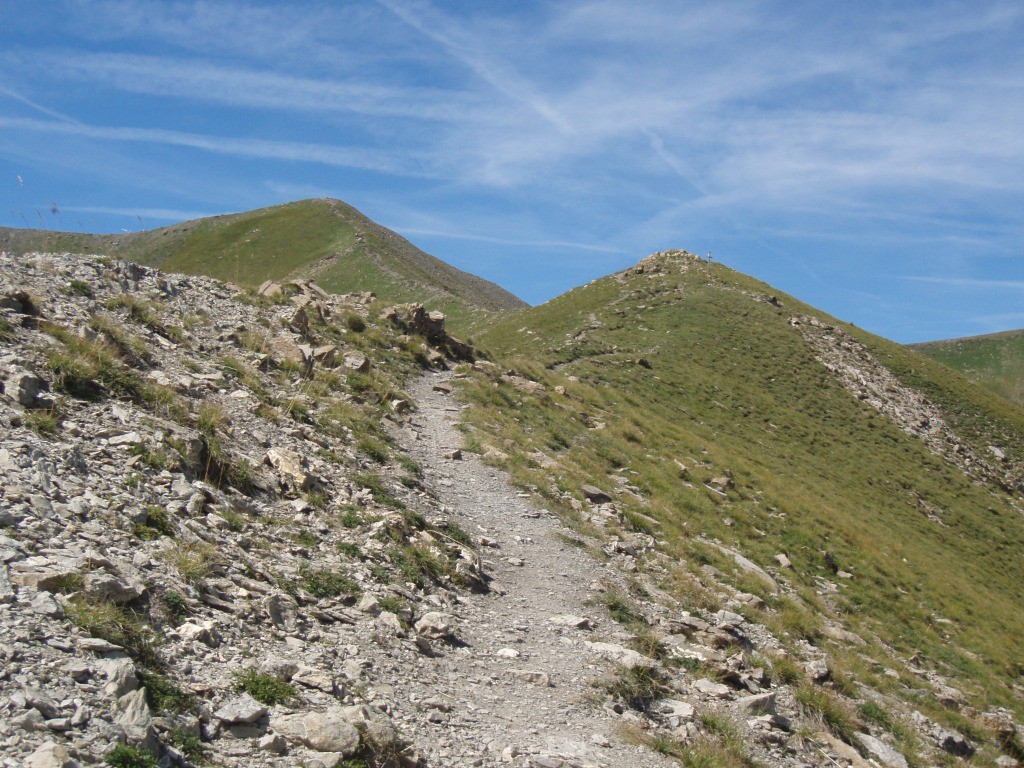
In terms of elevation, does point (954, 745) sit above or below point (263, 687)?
below

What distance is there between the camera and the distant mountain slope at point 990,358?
12281 cm

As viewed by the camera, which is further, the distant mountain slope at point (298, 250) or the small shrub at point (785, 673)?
the distant mountain slope at point (298, 250)

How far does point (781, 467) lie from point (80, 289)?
93.3 ft

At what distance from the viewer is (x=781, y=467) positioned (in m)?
32.7

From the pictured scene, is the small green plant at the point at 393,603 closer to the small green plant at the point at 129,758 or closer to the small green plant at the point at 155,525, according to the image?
the small green plant at the point at 155,525

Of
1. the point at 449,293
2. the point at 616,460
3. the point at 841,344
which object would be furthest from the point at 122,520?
the point at 449,293

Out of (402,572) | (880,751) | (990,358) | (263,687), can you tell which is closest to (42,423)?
(263,687)

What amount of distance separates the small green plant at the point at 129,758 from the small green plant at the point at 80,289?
1304 centimetres

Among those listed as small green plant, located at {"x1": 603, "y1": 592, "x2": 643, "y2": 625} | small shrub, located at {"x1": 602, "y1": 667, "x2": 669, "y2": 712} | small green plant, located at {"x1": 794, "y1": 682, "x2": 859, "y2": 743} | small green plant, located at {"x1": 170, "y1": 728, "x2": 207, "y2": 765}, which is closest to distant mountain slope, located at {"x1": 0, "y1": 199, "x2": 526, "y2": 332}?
small green plant, located at {"x1": 603, "y1": 592, "x2": 643, "y2": 625}

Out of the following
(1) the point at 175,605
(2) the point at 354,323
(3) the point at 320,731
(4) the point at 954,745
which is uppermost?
(2) the point at 354,323

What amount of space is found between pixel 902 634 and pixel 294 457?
16.6 meters

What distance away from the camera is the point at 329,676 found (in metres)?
7.76

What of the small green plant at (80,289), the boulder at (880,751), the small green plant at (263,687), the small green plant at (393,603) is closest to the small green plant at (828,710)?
the boulder at (880,751)

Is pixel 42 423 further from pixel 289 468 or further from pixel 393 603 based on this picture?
pixel 393 603
